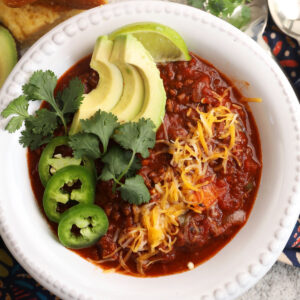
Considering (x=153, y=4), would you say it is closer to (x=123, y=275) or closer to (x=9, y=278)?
(x=123, y=275)

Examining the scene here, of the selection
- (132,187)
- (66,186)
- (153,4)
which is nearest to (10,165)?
(66,186)

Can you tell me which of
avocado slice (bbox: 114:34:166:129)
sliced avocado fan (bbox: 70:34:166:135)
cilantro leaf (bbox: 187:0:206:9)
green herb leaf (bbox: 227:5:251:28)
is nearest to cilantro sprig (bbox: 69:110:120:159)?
sliced avocado fan (bbox: 70:34:166:135)

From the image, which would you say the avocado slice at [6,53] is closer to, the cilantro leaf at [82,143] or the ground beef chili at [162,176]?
the ground beef chili at [162,176]

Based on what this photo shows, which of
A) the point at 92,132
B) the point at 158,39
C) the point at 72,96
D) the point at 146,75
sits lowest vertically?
the point at 92,132

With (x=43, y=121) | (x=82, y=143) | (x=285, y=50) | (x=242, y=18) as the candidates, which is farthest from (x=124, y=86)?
(x=285, y=50)

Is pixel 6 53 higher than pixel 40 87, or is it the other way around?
pixel 40 87

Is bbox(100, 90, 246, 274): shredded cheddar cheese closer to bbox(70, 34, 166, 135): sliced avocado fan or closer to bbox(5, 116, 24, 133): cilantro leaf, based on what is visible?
bbox(70, 34, 166, 135): sliced avocado fan

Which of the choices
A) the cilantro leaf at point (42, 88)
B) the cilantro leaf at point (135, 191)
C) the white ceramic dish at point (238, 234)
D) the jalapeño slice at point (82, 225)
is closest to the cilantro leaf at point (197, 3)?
the white ceramic dish at point (238, 234)

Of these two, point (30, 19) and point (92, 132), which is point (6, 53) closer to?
point (30, 19)

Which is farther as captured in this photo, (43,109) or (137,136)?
(43,109)
